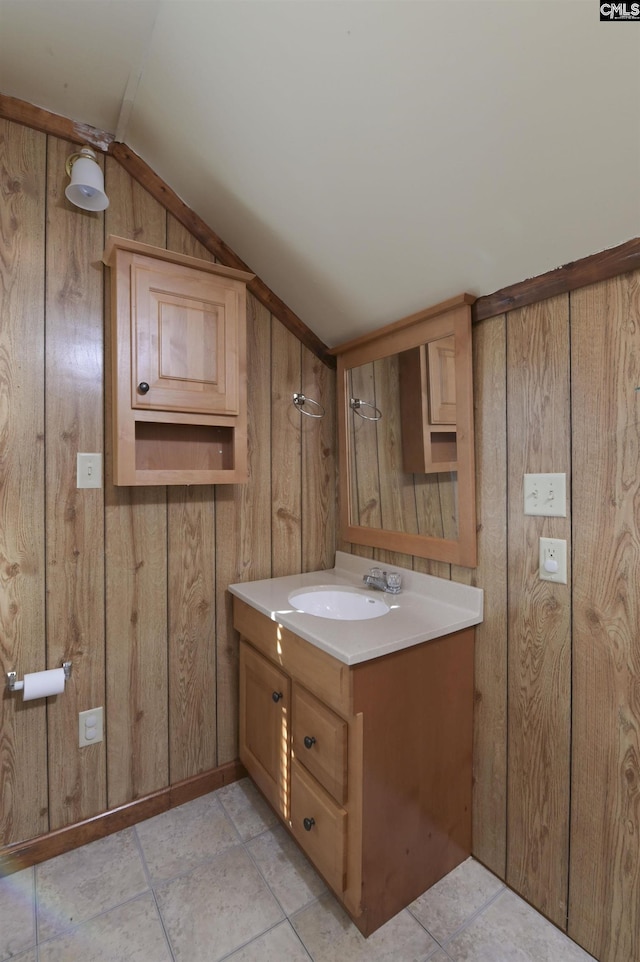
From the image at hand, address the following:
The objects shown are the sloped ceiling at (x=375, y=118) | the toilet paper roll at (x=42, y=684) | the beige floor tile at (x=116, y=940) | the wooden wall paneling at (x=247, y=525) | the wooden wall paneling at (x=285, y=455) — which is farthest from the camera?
the wooden wall paneling at (x=285, y=455)

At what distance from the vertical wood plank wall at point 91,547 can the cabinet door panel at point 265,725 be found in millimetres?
121

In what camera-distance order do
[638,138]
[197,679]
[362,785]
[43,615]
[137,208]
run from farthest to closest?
[197,679] → [137,208] → [43,615] → [362,785] → [638,138]

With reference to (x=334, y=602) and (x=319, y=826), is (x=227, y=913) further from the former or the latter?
(x=334, y=602)

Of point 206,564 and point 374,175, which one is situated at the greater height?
point 374,175

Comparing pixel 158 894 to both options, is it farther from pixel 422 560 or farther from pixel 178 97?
pixel 178 97

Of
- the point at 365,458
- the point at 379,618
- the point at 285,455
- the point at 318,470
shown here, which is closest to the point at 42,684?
the point at 379,618

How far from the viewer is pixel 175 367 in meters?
1.51

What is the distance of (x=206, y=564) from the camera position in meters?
1.77

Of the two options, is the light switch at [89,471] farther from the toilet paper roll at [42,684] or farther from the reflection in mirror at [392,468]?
the reflection in mirror at [392,468]

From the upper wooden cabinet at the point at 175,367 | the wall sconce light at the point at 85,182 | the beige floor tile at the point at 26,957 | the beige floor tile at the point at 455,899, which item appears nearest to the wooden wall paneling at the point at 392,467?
the upper wooden cabinet at the point at 175,367

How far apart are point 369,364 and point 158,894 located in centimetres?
196

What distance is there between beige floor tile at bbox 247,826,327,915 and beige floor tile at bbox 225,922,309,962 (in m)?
0.07

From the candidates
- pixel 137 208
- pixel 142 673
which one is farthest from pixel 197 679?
pixel 137 208

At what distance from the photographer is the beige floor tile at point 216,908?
1.19 m
